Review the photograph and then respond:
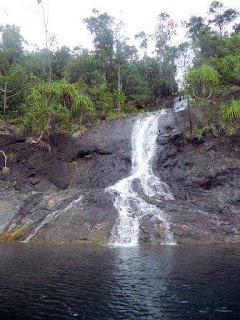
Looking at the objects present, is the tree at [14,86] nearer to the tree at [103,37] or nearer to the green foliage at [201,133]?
the tree at [103,37]

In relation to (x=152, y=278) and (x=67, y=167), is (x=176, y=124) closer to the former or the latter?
(x=67, y=167)

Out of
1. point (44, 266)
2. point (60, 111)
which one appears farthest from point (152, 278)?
point (60, 111)

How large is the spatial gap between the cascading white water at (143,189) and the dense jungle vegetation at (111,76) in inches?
206

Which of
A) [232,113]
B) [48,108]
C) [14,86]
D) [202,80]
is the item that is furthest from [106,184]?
[14,86]

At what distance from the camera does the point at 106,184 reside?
92.0 ft

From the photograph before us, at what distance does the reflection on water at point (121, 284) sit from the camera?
8.41 metres

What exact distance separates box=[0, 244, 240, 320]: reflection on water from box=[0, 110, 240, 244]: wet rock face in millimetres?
4381

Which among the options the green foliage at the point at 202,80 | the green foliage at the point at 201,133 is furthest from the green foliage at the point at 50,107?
the green foliage at the point at 202,80

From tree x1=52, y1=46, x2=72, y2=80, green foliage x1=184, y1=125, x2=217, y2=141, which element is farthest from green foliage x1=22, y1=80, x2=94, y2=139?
tree x1=52, y1=46, x2=72, y2=80

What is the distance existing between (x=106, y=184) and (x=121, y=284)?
17429mm

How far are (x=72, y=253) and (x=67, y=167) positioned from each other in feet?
50.6

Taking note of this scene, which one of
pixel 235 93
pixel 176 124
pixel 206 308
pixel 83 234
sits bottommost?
pixel 206 308

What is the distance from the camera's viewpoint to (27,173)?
3023 cm

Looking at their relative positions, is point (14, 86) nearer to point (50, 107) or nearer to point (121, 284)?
point (50, 107)
